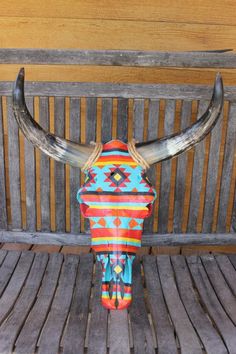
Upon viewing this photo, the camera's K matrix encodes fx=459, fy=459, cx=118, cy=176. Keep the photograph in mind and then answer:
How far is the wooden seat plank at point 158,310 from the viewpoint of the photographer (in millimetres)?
1363

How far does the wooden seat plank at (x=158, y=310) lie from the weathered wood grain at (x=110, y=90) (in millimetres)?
712

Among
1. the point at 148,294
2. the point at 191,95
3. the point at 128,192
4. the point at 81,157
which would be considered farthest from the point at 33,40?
the point at 148,294

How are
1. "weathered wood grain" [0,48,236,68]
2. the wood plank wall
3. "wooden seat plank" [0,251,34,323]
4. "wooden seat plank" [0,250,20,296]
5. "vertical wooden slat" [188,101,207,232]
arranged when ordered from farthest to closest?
the wood plank wall, "vertical wooden slat" [188,101,207,232], "weathered wood grain" [0,48,236,68], "wooden seat plank" [0,250,20,296], "wooden seat plank" [0,251,34,323]

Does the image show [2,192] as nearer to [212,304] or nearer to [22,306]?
[22,306]

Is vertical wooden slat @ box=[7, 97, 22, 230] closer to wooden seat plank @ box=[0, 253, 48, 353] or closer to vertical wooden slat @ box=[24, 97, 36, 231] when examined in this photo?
vertical wooden slat @ box=[24, 97, 36, 231]

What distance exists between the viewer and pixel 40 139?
4.89ft

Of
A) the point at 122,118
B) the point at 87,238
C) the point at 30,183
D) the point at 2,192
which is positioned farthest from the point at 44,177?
the point at 122,118

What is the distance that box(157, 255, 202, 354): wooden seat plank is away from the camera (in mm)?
1366

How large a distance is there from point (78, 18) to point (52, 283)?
1.30 m

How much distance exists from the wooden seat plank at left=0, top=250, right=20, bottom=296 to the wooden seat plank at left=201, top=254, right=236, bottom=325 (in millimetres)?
790

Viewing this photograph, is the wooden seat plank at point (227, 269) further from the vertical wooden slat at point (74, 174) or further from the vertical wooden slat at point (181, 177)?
the vertical wooden slat at point (74, 174)

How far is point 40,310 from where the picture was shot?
1541mm

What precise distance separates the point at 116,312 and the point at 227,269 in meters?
0.57

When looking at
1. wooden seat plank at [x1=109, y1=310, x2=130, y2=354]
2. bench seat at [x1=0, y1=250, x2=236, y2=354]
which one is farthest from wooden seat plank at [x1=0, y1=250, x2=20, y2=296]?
wooden seat plank at [x1=109, y1=310, x2=130, y2=354]
